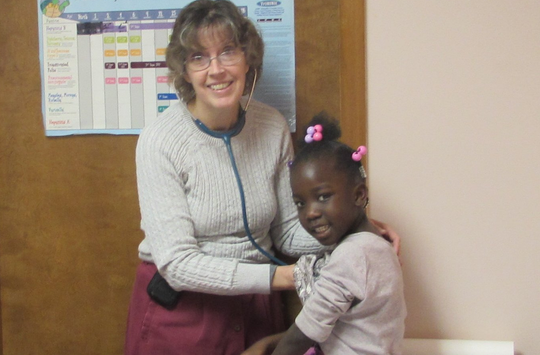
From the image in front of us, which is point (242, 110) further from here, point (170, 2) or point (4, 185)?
point (4, 185)

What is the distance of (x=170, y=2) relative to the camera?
1.56 m

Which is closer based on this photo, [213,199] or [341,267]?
[341,267]

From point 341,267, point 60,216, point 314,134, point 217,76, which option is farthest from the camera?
point 60,216

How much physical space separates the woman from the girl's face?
20 cm

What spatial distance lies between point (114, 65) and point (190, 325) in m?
0.82

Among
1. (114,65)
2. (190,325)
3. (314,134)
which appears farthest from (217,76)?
(190,325)

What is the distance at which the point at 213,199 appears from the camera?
51.4 inches

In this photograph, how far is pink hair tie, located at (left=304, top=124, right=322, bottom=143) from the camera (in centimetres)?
112

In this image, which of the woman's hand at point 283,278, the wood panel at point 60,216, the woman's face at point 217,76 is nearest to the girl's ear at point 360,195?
the woman's hand at point 283,278

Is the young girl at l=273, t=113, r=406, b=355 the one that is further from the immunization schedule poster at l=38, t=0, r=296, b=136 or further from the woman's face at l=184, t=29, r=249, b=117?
the immunization schedule poster at l=38, t=0, r=296, b=136

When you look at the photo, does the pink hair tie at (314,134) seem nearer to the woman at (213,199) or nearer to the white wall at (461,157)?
the woman at (213,199)

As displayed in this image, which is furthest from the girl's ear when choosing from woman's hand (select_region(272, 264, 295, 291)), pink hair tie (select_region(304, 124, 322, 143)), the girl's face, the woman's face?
the woman's face

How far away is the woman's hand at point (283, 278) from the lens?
124 cm

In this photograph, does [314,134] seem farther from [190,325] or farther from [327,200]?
[190,325]
